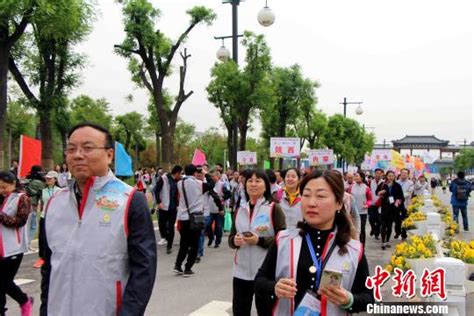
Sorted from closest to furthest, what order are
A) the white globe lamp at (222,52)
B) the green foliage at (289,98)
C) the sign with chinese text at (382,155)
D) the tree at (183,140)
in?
the white globe lamp at (222,52) < the sign with chinese text at (382,155) < the green foliage at (289,98) < the tree at (183,140)

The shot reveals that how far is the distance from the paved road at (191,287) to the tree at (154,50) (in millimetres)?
11578

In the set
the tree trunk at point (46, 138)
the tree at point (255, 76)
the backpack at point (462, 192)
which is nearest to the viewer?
the backpack at point (462, 192)

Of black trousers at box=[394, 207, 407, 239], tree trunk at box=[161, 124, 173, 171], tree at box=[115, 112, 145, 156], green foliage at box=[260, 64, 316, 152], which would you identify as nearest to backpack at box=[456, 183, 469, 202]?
black trousers at box=[394, 207, 407, 239]

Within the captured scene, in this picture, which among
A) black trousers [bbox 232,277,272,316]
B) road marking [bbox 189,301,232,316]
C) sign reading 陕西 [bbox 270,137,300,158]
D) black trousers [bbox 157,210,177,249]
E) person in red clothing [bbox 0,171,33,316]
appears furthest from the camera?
sign reading 陕西 [bbox 270,137,300,158]

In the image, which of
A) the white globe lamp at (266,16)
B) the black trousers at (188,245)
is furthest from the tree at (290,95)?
the black trousers at (188,245)

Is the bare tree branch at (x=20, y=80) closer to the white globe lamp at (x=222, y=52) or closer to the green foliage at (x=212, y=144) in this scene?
the white globe lamp at (x=222, y=52)

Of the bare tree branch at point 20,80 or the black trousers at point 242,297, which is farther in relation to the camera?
the bare tree branch at point 20,80

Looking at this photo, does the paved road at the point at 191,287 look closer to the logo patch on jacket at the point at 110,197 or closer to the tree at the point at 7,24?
the logo patch on jacket at the point at 110,197

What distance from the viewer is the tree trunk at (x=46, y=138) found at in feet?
54.9

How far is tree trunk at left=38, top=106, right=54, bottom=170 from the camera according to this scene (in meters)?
16.7

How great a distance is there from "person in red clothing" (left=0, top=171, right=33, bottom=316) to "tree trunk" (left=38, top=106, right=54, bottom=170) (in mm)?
12251

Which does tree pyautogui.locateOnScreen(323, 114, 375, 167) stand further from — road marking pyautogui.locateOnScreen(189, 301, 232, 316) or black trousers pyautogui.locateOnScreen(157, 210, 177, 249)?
road marking pyautogui.locateOnScreen(189, 301, 232, 316)

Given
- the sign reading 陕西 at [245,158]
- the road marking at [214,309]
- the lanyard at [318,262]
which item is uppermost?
the sign reading 陕西 at [245,158]

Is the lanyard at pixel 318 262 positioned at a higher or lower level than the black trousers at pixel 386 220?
higher
